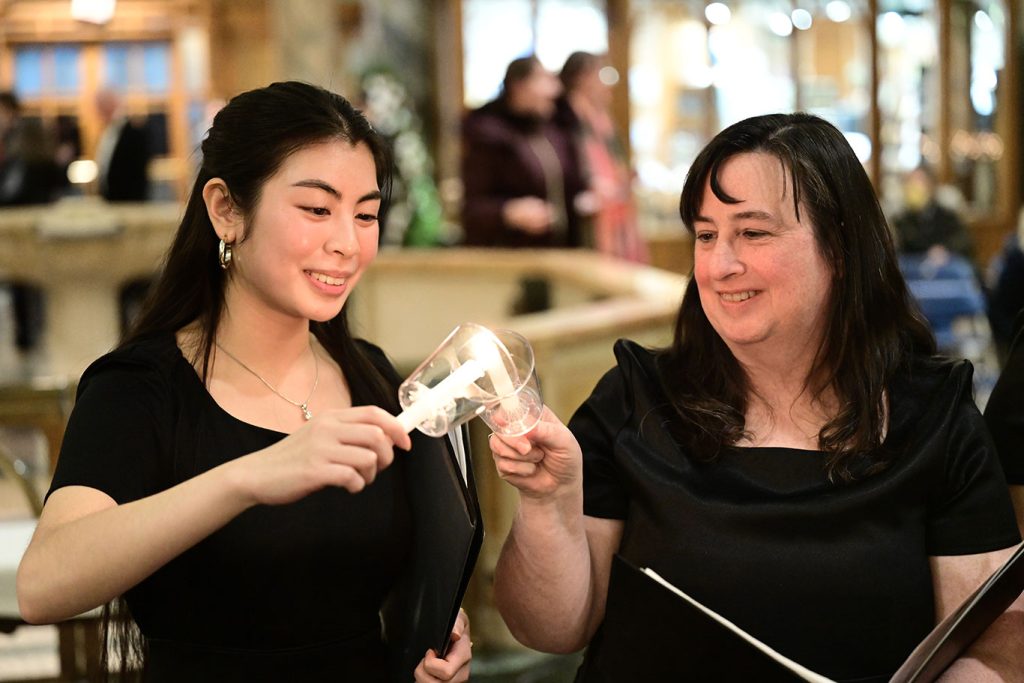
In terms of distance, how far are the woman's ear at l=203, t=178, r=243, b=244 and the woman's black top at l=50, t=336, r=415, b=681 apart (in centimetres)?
19

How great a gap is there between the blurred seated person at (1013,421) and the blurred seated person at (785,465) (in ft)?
0.50

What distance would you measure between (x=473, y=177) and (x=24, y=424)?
3.34m

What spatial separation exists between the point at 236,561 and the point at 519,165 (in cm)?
471

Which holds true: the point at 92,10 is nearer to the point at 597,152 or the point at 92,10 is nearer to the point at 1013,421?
the point at 597,152

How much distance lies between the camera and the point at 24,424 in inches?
135

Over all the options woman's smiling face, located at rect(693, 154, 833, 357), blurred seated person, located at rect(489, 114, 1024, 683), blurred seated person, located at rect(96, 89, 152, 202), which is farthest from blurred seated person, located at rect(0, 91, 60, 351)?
woman's smiling face, located at rect(693, 154, 833, 357)

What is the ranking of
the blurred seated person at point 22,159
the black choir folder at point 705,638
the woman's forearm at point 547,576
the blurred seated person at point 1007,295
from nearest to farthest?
the black choir folder at point 705,638 → the woman's forearm at point 547,576 → the blurred seated person at point 1007,295 → the blurred seated person at point 22,159

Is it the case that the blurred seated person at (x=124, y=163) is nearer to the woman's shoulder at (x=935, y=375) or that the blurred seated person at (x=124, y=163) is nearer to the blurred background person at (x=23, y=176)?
the blurred background person at (x=23, y=176)

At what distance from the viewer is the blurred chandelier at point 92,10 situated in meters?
12.3

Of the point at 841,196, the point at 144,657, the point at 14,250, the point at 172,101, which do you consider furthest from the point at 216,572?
the point at 172,101

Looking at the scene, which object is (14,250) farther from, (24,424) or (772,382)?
(772,382)

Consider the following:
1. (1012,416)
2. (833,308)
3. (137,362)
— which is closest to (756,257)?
(833,308)

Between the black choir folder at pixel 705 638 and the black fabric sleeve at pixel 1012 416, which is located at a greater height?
the black fabric sleeve at pixel 1012 416

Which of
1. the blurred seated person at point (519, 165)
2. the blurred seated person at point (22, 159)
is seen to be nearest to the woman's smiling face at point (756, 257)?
the blurred seated person at point (519, 165)
